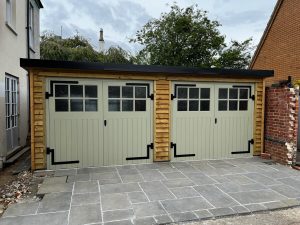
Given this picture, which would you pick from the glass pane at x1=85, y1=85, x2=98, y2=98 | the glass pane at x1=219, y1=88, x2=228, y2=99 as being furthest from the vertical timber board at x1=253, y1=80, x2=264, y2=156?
the glass pane at x1=85, y1=85, x2=98, y2=98

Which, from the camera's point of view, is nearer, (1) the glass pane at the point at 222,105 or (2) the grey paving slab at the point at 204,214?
(2) the grey paving slab at the point at 204,214

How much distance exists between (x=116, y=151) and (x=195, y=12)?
1577cm

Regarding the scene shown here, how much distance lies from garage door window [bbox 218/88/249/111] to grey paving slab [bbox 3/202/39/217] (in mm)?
4558

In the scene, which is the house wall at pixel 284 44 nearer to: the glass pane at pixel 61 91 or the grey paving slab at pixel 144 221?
the glass pane at pixel 61 91

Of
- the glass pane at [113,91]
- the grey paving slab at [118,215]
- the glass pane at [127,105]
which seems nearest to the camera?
the grey paving slab at [118,215]

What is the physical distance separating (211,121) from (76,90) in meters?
3.26

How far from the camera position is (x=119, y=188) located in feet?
14.3

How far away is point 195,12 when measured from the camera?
1869 cm

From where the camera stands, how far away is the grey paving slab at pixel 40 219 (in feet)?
10.3

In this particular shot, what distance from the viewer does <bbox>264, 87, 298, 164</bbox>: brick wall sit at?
591cm

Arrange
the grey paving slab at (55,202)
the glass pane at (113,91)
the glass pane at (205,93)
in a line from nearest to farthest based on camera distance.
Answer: the grey paving slab at (55,202)
the glass pane at (113,91)
the glass pane at (205,93)

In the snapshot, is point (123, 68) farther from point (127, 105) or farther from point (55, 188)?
point (55, 188)

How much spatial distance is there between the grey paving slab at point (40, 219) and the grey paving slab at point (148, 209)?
0.92 m

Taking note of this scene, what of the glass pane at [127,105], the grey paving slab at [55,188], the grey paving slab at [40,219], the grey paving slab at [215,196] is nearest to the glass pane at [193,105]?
the glass pane at [127,105]
